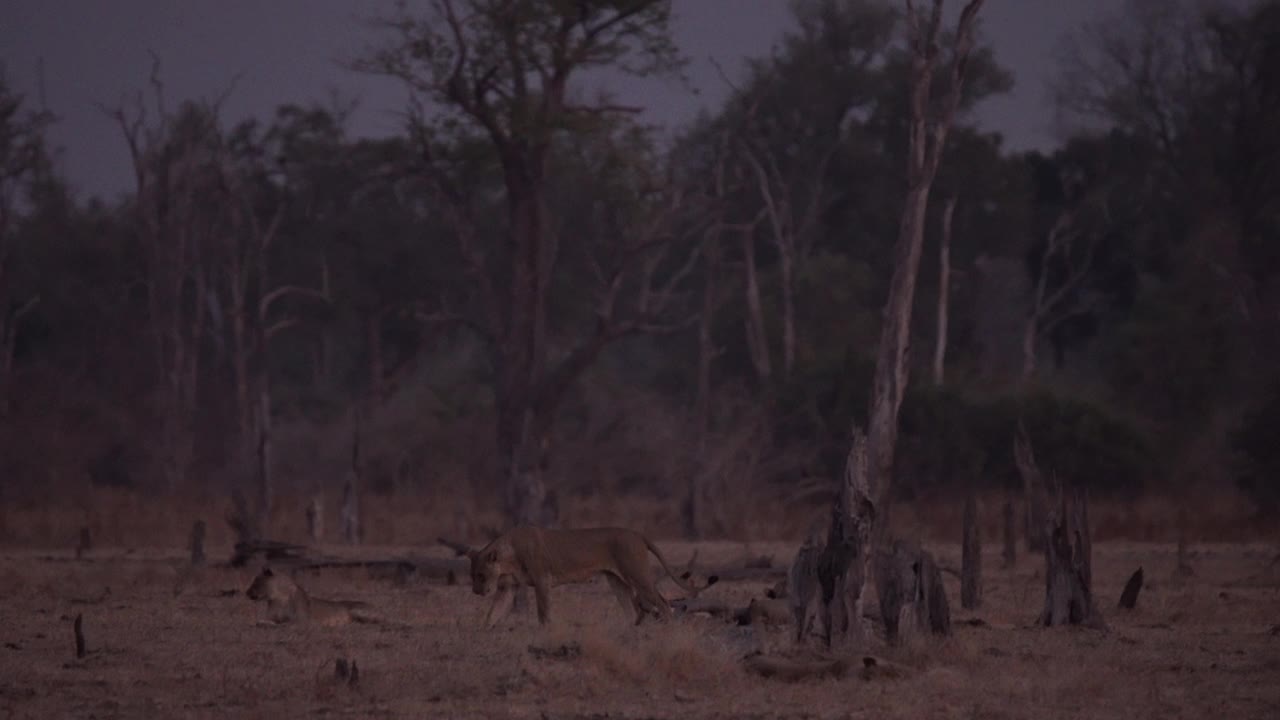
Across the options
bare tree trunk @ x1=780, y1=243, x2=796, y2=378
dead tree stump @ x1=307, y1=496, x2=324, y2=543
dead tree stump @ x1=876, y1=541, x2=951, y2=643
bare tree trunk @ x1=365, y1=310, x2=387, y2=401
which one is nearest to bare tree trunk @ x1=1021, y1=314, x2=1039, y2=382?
bare tree trunk @ x1=780, y1=243, x2=796, y2=378

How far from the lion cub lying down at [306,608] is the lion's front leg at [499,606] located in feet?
3.63

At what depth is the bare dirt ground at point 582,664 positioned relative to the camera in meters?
11.6

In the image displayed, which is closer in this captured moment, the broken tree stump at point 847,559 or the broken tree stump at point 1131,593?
the broken tree stump at point 847,559

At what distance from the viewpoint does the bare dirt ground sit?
459 inches

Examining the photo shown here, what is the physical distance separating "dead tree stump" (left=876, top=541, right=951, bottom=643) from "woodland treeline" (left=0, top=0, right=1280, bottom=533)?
55.9 feet

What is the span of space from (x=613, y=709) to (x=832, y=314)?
3605 cm

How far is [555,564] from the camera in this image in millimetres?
16328

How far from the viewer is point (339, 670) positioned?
12.1 meters

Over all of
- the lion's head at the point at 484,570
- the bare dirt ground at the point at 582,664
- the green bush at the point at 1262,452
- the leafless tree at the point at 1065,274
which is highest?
the leafless tree at the point at 1065,274

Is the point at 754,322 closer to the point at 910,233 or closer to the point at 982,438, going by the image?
the point at 982,438

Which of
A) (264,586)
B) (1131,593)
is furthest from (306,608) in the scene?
(1131,593)

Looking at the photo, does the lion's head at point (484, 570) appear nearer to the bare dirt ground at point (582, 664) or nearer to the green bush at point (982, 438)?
the bare dirt ground at point (582, 664)

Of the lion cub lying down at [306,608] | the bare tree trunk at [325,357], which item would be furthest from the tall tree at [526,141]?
the bare tree trunk at [325,357]

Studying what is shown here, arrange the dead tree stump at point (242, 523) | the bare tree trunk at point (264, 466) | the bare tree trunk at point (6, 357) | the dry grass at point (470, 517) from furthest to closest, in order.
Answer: the bare tree trunk at point (6, 357), the bare tree trunk at point (264, 466), the dry grass at point (470, 517), the dead tree stump at point (242, 523)
